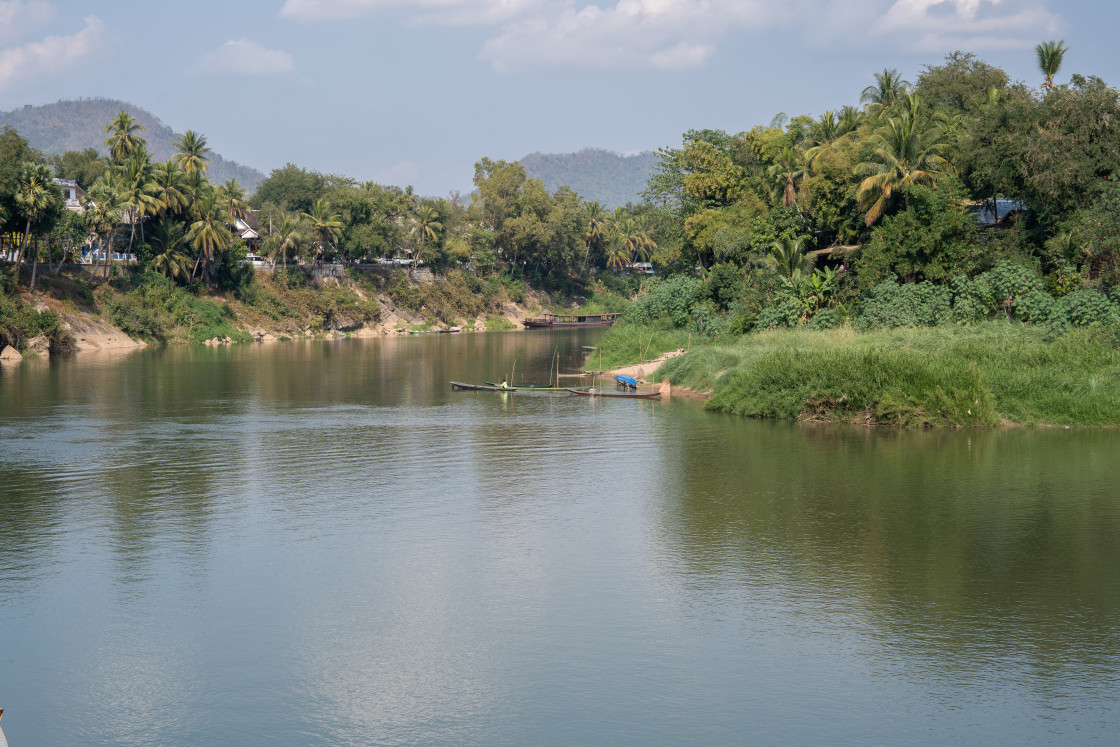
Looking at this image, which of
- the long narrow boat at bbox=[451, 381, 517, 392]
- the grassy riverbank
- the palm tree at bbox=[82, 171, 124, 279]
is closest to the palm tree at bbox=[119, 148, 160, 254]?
the palm tree at bbox=[82, 171, 124, 279]

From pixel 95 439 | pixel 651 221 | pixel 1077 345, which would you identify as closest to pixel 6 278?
pixel 95 439

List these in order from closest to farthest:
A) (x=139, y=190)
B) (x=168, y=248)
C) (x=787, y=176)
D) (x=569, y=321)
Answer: (x=787, y=176), (x=139, y=190), (x=168, y=248), (x=569, y=321)

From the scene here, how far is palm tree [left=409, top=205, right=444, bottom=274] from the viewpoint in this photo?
408 ft

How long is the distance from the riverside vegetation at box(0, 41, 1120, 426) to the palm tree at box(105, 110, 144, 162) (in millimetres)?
256

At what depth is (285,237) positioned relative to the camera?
10762 centimetres

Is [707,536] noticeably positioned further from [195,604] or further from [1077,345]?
[1077,345]

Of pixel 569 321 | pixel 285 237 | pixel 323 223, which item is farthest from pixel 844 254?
pixel 569 321

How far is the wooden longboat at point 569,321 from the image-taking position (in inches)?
5236

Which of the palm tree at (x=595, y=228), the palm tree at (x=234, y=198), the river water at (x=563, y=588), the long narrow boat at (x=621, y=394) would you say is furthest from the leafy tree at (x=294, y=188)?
the river water at (x=563, y=588)

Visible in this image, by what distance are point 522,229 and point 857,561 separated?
119m

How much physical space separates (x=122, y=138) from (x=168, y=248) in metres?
12.2

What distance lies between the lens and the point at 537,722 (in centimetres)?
1473

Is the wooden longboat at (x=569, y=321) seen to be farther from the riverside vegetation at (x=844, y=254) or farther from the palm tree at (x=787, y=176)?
the palm tree at (x=787, y=176)

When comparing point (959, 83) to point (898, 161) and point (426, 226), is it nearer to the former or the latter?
point (898, 161)
